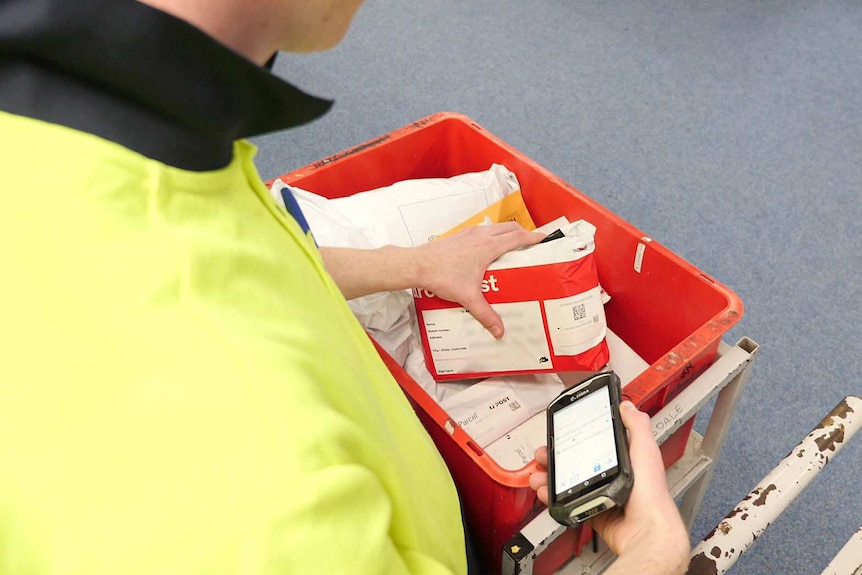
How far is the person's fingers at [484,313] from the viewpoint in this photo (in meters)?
1.00

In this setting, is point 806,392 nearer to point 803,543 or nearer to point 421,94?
point 803,543

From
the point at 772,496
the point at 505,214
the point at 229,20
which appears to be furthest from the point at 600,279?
the point at 229,20

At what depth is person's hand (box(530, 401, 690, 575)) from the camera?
2.08ft

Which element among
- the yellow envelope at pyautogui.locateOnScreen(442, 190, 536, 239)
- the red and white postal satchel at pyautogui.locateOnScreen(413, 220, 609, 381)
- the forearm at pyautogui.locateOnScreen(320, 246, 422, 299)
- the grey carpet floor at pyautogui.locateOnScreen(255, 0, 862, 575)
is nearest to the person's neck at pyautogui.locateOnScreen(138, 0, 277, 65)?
the forearm at pyautogui.locateOnScreen(320, 246, 422, 299)

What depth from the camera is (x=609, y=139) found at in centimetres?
212

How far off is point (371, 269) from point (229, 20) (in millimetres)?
572

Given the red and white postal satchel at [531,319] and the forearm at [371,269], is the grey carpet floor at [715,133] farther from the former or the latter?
the forearm at [371,269]

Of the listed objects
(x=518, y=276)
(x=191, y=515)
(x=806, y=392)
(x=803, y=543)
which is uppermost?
(x=191, y=515)

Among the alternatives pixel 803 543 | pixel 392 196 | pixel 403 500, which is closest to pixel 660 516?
pixel 403 500

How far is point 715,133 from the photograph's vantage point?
2109 mm

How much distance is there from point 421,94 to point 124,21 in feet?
6.68

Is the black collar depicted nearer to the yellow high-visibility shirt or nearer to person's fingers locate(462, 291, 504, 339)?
the yellow high-visibility shirt

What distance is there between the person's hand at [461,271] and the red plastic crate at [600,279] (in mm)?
133

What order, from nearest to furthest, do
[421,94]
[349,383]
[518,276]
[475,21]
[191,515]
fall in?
1. [191,515]
2. [349,383]
3. [518,276]
4. [421,94]
5. [475,21]
